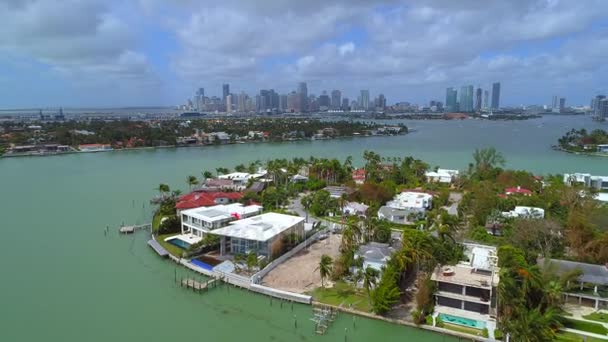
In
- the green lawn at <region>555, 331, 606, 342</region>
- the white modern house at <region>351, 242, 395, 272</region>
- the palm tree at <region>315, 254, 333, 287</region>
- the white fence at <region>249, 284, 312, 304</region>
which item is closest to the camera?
the green lawn at <region>555, 331, 606, 342</region>

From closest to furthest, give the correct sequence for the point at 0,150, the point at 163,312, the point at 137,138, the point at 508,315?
the point at 508,315, the point at 163,312, the point at 0,150, the point at 137,138

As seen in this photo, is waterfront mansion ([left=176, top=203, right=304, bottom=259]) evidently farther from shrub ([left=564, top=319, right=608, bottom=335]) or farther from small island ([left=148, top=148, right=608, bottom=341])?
shrub ([left=564, top=319, right=608, bottom=335])

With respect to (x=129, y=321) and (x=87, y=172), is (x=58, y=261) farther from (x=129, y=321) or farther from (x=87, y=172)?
(x=87, y=172)

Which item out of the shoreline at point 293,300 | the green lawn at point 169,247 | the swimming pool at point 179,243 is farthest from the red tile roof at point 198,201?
the shoreline at point 293,300

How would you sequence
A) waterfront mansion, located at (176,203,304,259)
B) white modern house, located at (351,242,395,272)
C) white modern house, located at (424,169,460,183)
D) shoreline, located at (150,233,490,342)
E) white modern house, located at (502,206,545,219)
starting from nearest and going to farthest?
1. shoreline, located at (150,233,490,342)
2. white modern house, located at (351,242,395,272)
3. waterfront mansion, located at (176,203,304,259)
4. white modern house, located at (502,206,545,219)
5. white modern house, located at (424,169,460,183)

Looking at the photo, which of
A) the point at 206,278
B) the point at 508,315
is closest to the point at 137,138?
the point at 206,278

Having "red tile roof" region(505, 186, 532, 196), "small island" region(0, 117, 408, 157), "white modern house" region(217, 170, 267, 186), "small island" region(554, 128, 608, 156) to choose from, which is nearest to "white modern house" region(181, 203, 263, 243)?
"white modern house" region(217, 170, 267, 186)
